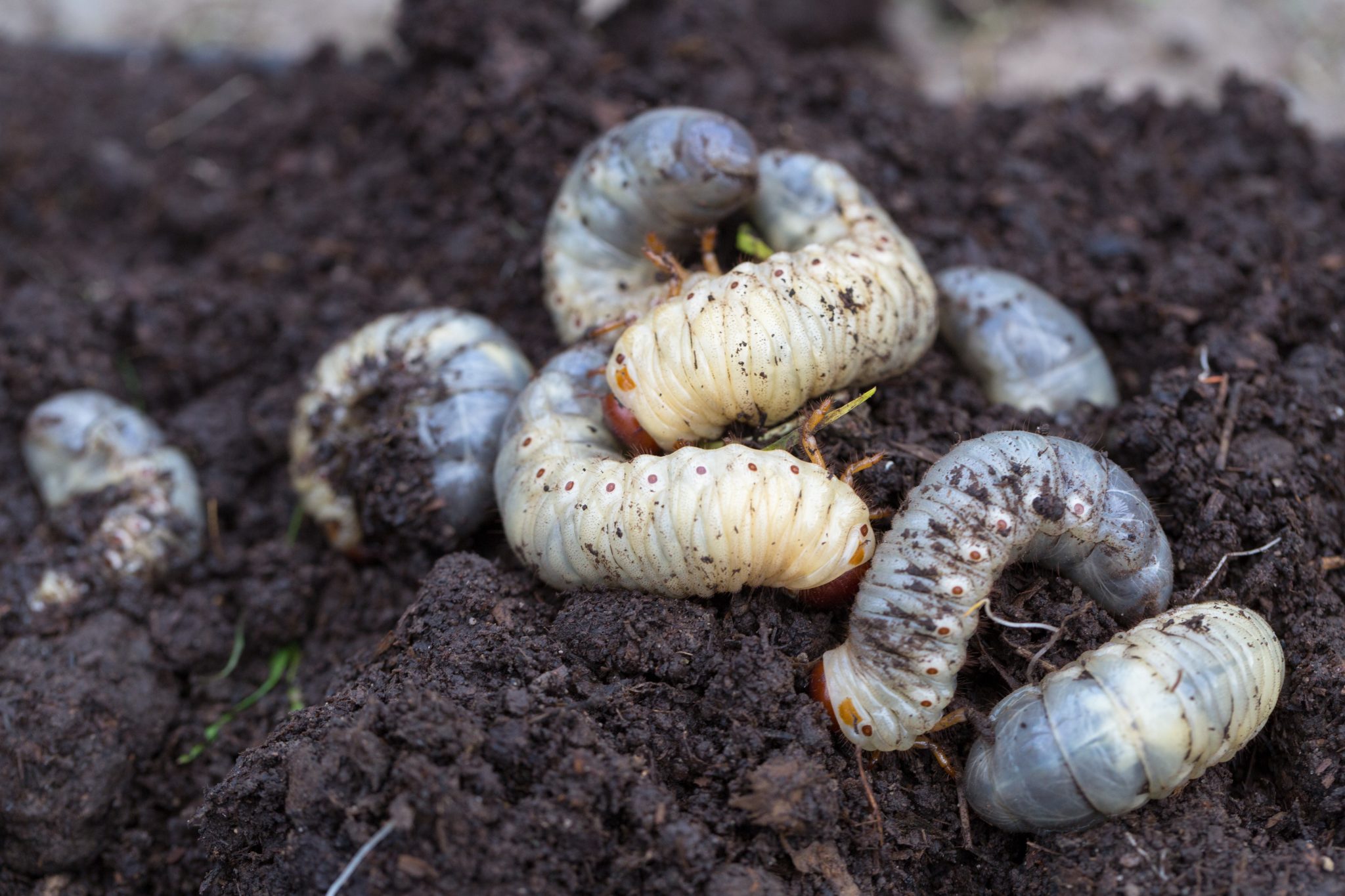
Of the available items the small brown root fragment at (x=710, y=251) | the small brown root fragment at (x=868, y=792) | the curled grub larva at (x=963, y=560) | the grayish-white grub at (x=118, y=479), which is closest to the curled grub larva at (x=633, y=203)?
the small brown root fragment at (x=710, y=251)

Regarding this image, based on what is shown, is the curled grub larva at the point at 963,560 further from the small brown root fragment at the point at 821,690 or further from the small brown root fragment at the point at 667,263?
the small brown root fragment at the point at 667,263

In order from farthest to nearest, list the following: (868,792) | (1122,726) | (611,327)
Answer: (611,327), (868,792), (1122,726)

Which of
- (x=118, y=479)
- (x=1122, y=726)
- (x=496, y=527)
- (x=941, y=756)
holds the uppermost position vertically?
(x=118, y=479)

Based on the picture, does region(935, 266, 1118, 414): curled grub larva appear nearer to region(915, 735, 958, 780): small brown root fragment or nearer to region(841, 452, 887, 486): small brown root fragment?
region(841, 452, 887, 486): small brown root fragment

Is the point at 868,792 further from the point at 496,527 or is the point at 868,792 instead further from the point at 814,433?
the point at 496,527

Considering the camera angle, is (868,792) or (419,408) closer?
(868,792)

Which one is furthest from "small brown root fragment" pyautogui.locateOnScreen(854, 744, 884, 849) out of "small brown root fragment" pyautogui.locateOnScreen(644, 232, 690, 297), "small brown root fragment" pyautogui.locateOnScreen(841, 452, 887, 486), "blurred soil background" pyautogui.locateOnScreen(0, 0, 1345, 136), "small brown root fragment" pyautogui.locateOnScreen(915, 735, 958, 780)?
"blurred soil background" pyautogui.locateOnScreen(0, 0, 1345, 136)

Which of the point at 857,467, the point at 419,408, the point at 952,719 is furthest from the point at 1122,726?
the point at 419,408

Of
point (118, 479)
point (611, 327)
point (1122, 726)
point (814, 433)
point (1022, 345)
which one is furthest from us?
point (118, 479)
